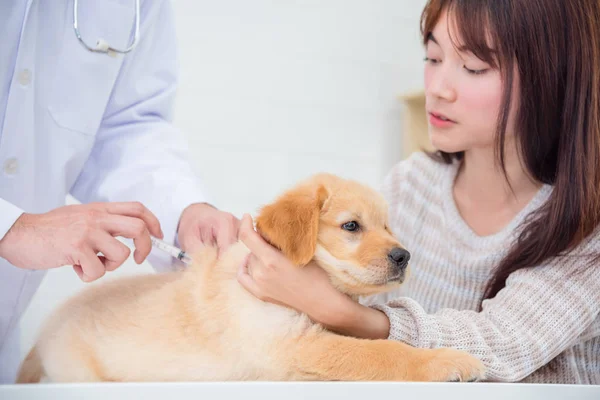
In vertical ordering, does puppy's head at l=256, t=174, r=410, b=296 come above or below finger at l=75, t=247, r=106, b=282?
above

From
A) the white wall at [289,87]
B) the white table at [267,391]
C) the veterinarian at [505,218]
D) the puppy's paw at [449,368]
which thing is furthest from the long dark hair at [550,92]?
the white wall at [289,87]

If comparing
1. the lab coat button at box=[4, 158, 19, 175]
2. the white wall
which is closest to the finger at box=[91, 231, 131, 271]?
the lab coat button at box=[4, 158, 19, 175]

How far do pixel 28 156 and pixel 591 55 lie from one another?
117 cm

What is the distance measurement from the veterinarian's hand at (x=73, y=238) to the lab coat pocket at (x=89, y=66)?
366 millimetres

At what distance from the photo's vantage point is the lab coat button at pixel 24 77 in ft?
3.83

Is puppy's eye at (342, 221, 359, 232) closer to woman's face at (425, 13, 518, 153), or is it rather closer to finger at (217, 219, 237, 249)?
finger at (217, 219, 237, 249)

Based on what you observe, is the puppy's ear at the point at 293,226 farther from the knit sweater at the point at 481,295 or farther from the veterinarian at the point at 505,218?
the knit sweater at the point at 481,295

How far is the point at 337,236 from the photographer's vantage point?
1.03m

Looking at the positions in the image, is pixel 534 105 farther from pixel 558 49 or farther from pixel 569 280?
pixel 569 280

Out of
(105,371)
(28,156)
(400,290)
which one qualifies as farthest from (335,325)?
(28,156)

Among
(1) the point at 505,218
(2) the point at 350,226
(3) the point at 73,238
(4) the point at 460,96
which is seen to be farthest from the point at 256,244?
(1) the point at 505,218

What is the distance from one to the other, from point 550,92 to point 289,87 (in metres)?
1.70

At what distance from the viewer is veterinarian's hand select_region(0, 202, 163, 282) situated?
93 centimetres

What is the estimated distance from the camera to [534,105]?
1297mm
